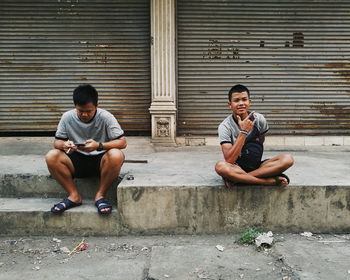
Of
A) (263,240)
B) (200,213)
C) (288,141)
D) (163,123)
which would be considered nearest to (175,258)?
(200,213)

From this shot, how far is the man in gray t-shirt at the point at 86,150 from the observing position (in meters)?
3.60

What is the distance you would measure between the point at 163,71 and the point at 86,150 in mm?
3428

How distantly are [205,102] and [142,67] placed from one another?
1.34 metres

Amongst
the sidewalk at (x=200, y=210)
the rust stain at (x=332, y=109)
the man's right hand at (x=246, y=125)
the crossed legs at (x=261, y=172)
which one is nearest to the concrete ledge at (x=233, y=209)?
the sidewalk at (x=200, y=210)

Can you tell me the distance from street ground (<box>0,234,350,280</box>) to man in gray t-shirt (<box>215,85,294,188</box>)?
0.60m

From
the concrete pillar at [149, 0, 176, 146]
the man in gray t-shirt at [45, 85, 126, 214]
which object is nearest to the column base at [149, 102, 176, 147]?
the concrete pillar at [149, 0, 176, 146]

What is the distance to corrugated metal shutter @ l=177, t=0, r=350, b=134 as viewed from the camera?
6.91 metres

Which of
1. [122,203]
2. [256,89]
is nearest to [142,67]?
[256,89]

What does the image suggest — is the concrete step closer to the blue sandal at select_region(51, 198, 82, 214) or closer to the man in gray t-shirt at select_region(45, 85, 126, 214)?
the blue sandal at select_region(51, 198, 82, 214)

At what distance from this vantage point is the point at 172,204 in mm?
3639

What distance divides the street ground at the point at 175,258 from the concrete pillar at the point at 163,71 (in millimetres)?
3287

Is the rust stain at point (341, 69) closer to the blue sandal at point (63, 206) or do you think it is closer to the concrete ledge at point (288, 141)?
the concrete ledge at point (288, 141)

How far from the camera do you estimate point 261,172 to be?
140 inches

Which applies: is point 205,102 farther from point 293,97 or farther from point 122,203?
point 122,203
